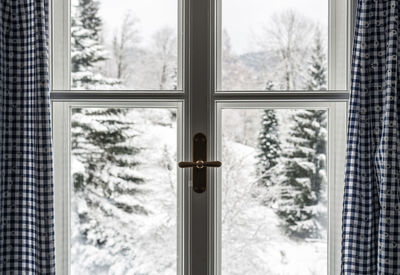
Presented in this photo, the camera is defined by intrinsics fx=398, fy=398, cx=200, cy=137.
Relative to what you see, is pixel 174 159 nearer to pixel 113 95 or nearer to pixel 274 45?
pixel 113 95

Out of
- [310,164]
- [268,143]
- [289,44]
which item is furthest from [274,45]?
[310,164]

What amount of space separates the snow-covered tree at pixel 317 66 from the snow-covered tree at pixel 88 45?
0.79m

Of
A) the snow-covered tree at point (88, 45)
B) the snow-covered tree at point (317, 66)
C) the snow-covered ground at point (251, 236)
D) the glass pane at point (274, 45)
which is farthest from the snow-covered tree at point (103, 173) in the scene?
the snow-covered tree at point (317, 66)

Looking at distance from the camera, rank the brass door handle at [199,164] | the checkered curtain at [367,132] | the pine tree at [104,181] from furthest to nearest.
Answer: the pine tree at [104,181], the brass door handle at [199,164], the checkered curtain at [367,132]

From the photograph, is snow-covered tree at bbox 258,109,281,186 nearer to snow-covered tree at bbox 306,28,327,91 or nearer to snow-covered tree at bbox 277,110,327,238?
snow-covered tree at bbox 277,110,327,238

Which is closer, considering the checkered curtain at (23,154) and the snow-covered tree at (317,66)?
the checkered curtain at (23,154)

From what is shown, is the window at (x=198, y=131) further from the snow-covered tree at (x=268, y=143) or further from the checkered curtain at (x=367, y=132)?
the checkered curtain at (x=367, y=132)

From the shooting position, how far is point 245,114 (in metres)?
1.58

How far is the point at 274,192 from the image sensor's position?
5.20 ft

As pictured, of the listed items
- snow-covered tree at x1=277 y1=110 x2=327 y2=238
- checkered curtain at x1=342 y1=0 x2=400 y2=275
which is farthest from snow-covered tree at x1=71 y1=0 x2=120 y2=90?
checkered curtain at x1=342 y1=0 x2=400 y2=275

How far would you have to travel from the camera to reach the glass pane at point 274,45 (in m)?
1.58

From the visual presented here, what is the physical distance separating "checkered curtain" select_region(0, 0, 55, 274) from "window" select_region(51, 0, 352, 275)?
0.21 meters

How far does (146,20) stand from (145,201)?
731mm

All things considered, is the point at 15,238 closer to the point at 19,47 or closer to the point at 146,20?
the point at 19,47
